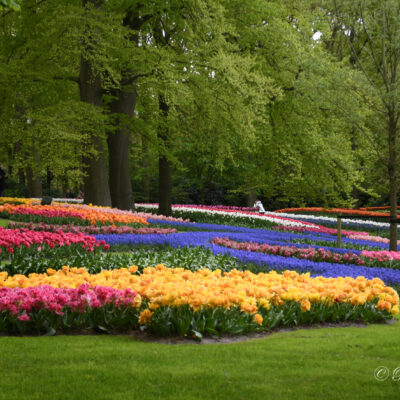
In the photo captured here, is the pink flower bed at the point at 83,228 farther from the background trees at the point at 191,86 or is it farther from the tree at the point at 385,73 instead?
the tree at the point at 385,73

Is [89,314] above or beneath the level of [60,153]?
beneath

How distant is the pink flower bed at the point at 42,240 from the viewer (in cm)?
830

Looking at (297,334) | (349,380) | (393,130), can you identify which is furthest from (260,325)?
Answer: (393,130)

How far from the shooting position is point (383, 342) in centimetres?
470

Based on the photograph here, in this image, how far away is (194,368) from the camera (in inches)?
151

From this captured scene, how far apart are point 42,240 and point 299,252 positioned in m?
4.64

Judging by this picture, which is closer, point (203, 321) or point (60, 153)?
point (203, 321)

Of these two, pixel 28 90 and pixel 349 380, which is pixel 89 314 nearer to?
pixel 349 380

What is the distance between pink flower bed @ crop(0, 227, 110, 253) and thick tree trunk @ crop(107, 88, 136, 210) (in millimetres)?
10803

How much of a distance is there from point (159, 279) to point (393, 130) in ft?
23.9

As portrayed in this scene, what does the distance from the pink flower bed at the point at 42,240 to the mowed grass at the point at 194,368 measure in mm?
3927

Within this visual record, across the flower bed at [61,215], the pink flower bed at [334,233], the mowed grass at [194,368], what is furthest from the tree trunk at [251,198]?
the mowed grass at [194,368]

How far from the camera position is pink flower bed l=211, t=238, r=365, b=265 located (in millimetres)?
9820

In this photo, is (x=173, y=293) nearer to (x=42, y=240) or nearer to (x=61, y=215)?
(x=42, y=240)
